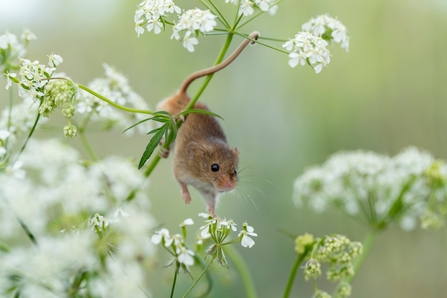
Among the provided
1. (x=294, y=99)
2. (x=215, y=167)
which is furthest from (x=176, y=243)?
(x=294, y=99)

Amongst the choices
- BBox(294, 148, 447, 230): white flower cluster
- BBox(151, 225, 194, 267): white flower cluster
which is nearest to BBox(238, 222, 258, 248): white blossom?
BBox(151, 225, 194, 267): white flower cluster

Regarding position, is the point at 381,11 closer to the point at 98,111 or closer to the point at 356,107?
the point at 356,107

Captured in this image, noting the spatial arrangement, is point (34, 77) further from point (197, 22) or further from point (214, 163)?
point (214, 163)

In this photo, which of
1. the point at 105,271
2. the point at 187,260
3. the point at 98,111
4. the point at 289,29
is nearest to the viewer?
the point at 187,260

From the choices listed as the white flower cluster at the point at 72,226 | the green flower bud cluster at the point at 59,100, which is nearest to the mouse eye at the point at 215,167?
the white flower cluster at the point at 72,226

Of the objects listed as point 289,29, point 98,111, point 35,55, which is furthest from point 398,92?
point 98,111

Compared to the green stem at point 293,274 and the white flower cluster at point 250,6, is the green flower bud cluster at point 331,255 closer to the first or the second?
the green stem at point 293,274
